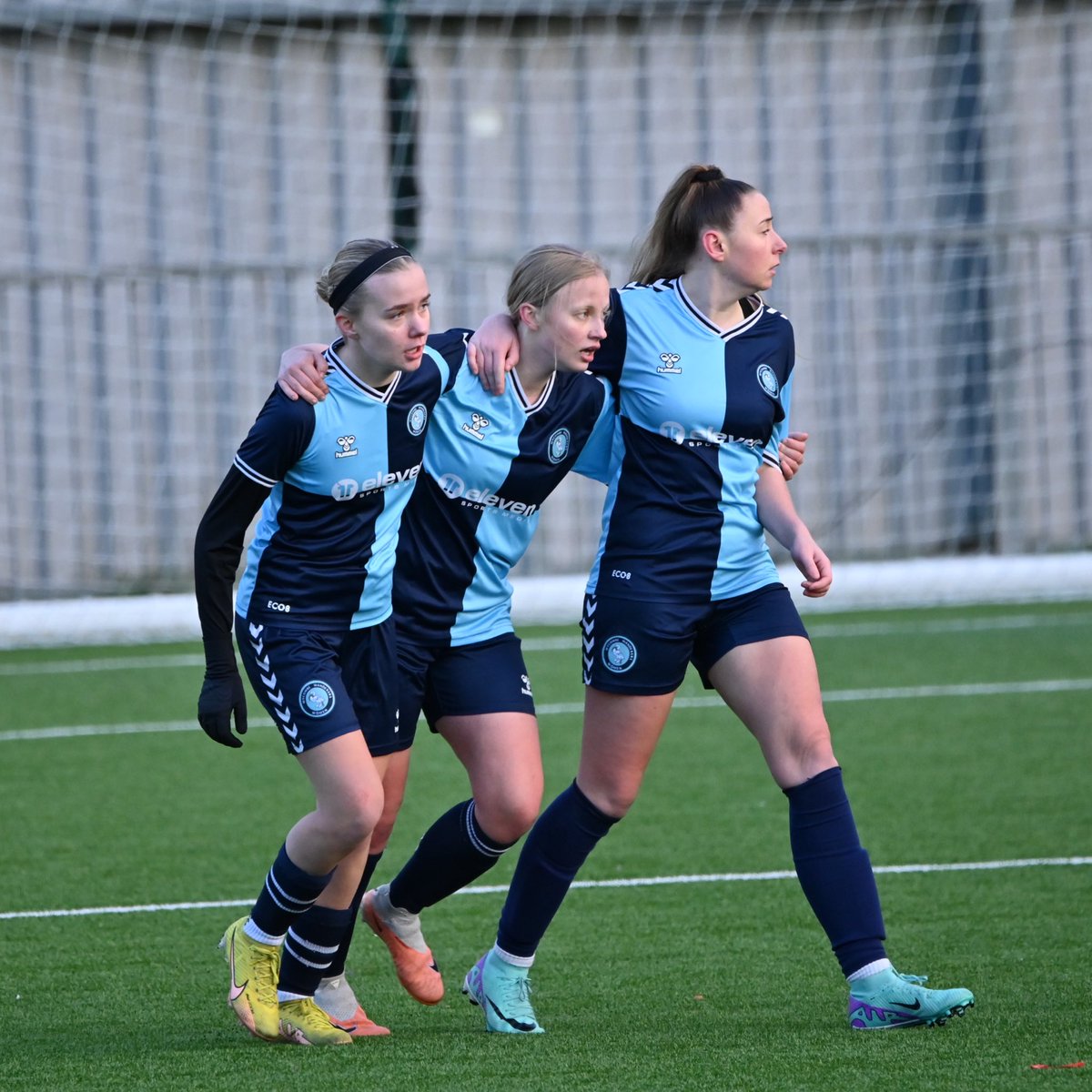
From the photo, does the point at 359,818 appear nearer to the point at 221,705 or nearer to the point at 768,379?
the point at 221,705

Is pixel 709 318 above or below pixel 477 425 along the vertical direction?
above

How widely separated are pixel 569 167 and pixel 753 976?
31.1 ft

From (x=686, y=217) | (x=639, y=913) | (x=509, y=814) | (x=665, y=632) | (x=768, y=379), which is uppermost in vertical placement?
(x=686, y=217)

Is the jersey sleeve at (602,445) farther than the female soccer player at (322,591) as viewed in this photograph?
Yes

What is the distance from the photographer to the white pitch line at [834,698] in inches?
298

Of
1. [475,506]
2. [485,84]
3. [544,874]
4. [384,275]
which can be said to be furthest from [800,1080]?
[485,84]

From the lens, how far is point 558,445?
3.76 meters

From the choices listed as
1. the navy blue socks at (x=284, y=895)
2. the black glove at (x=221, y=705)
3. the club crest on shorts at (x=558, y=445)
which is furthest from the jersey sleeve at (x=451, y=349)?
the navy blue socks at (x=284, y=895)

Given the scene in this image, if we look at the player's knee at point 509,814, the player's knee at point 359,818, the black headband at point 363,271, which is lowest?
the player's knee at point 509,814

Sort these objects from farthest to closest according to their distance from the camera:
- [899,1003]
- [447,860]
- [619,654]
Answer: [447,860], [619,654], [899,1003]

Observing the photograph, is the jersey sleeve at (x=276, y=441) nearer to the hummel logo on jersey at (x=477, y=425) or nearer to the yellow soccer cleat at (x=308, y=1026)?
the hummel logo on jersey at (x=477, y=425)

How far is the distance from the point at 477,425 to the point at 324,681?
0.63m

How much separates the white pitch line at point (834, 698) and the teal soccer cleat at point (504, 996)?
404 cm

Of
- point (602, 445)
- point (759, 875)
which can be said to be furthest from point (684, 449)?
point (759, 875)
